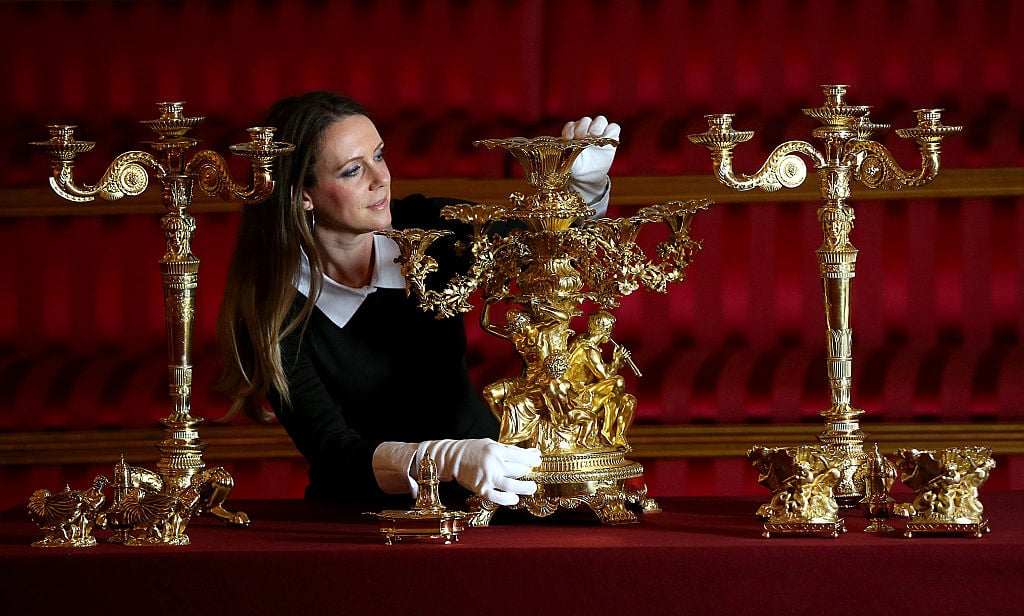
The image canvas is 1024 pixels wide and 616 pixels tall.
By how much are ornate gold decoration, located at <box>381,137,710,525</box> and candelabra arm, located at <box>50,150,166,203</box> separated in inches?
12.3

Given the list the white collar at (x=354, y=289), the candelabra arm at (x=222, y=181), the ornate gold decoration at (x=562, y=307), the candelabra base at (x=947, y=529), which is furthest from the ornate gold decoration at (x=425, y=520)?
the white collar at (x=354, y=289)

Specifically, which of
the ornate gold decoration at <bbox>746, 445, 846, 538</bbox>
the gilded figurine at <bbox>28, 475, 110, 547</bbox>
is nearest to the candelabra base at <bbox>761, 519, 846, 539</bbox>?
the ornate gold decoration at <bbox>746, 445, 846, 538</bbox>

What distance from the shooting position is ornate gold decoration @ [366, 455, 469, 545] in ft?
4.85

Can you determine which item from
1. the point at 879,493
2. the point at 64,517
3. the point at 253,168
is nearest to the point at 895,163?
the point at 879,493

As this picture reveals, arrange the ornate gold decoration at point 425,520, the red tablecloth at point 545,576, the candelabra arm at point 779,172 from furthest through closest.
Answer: the candelabra arm at point 779,172
the ornate gold decoration at point 425,520
the red tablecloth at point 545,576

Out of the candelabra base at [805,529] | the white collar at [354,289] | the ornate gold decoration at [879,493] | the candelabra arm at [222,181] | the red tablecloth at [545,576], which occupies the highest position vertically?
the candelabra arm at [222,181]

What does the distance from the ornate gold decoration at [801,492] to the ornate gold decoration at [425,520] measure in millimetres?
337

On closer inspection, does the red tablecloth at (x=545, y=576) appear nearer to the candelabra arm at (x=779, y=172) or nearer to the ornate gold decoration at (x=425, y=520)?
the ornate gold decoration at (x=425, y=520)

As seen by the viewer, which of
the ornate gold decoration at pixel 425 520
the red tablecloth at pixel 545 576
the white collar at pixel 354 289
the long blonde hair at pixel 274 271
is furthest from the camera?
the white collar at pixel 354 289

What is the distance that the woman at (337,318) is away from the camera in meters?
1.94

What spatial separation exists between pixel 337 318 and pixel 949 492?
0.99 m

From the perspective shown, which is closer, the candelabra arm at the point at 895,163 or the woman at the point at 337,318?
the candelabra arm at the point at 895,163

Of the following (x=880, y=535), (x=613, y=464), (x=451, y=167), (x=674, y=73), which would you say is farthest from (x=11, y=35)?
(x=880, y=535)

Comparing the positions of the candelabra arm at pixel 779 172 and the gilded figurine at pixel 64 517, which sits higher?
the candelabra arm at pixel 779 172
